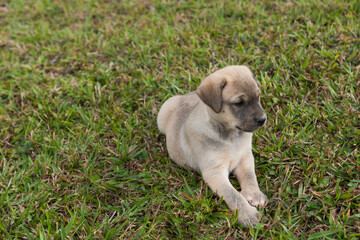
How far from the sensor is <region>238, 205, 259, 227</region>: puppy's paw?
3.70 meters

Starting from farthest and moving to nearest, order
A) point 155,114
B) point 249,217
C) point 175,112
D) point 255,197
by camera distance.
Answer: point 155,114
point 175,112
point 255,197
point 249,217

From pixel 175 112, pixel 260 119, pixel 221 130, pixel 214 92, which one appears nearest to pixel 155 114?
pixel 175 112

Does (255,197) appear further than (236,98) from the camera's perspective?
Yes

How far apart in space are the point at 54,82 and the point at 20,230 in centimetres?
316

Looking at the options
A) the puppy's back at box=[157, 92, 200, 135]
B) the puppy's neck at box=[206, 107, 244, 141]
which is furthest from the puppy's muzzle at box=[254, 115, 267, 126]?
the puppy's back at box=[157, 92, 200, 135]

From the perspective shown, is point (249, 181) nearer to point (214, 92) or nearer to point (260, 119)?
point (260, 119)

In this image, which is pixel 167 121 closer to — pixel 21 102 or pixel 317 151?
pixel 317 151

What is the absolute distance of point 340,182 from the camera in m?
4.08

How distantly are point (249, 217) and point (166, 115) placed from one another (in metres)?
1.92

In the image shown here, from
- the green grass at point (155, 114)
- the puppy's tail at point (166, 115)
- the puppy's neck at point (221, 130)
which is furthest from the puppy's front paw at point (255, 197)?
the puppy's tail at point (166, 115)

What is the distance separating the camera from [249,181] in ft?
13.6

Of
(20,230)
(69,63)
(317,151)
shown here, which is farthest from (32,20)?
(317,151)

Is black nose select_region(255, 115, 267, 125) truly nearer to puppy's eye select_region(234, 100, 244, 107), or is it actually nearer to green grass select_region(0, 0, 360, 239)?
puppy's eye select_region(234, 100, 244, 107)

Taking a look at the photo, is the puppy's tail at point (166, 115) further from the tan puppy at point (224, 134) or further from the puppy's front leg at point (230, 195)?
the puppy's front leg at point (230, 195)
